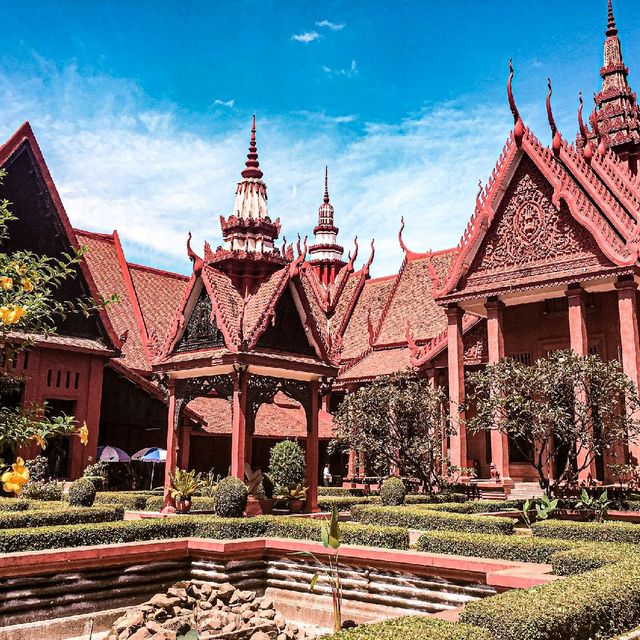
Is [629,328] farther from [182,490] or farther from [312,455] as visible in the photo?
[182,490]

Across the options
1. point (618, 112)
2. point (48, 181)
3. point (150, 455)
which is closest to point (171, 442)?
point (150, 455)

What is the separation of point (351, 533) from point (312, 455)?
5.52 metres

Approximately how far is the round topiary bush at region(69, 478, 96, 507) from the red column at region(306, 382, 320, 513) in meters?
4.46

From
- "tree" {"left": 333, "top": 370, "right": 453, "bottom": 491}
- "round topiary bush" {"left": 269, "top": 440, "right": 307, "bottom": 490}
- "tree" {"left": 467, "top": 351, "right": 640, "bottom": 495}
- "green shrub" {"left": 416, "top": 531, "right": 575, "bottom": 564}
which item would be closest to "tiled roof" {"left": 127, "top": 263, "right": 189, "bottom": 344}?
"round topiary bush" {"left": 269, "top": 440, "right": 307, "bottom": 490}

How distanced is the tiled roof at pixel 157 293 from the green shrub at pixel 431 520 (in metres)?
18.0

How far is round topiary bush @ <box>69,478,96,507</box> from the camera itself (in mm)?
12648

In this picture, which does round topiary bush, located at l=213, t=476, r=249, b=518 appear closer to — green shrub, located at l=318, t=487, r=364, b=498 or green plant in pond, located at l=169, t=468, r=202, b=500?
green plant in pond, located at l=169, t=468, r=202, b=500

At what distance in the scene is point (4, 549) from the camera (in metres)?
8.81

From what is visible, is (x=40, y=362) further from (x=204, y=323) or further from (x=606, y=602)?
(x=606, y=602)

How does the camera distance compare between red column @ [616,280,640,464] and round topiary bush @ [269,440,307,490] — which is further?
round topiary bush @ [269,440,307,490]

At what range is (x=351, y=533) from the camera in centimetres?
987

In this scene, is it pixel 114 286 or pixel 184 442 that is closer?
pixel 184 442

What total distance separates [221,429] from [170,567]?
14274 millimetres

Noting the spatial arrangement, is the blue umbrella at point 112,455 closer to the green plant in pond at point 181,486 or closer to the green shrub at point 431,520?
the green plant in pond at point 181,486
